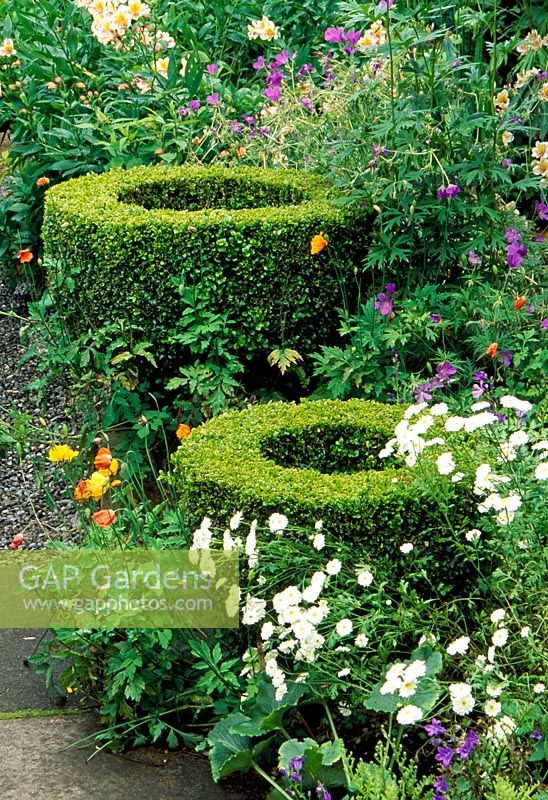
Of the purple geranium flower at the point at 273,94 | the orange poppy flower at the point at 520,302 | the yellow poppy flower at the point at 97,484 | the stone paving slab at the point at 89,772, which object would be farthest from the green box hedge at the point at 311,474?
the purple geranium flower at the point at 273,94

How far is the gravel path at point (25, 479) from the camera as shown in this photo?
4.83 meters

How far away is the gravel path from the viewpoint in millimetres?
4832

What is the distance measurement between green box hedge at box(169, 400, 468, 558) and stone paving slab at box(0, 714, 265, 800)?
0.74 metres

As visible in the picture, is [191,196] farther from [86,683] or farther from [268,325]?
[86,683]

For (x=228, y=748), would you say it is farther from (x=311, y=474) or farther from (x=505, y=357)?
(x=505, y=357)

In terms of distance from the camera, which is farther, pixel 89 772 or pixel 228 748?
pixel 89 772

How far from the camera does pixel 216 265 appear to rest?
4.74 metres

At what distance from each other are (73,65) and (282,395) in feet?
8.77

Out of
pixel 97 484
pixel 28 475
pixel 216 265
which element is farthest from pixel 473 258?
pixel 28 475

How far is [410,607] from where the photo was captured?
3164 millimetres

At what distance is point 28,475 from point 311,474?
86.5 inches

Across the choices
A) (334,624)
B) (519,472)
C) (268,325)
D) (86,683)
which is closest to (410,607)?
(334,624)

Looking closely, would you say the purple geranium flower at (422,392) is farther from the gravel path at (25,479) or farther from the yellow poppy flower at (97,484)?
the gravel path at (25,479)

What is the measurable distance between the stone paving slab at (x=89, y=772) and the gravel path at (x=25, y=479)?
38.5 inches
